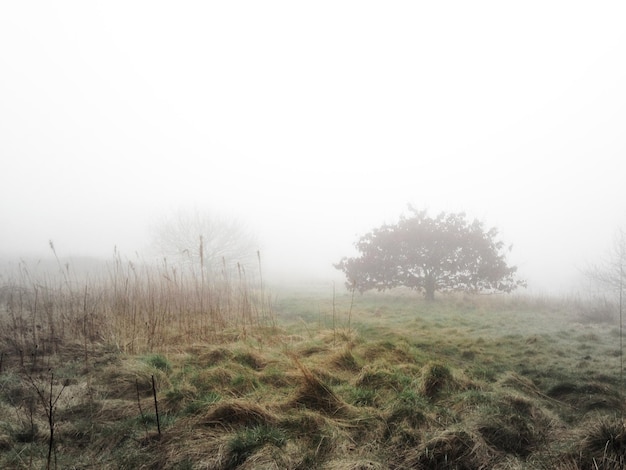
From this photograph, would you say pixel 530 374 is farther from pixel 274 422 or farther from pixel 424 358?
pixel 274 422

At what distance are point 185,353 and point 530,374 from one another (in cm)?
515

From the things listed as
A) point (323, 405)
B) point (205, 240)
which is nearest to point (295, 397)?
point (323, 405)

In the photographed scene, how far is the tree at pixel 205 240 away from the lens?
2386 cm

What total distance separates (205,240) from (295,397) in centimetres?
2139

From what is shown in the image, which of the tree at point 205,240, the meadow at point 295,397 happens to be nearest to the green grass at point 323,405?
the meadow at point 295,397

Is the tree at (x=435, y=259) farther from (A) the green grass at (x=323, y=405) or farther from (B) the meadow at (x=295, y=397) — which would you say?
(A) the green grass at (x=323, y=405)

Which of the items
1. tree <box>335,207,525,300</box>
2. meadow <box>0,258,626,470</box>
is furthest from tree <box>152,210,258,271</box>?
meadow <box>0,258,626,470</box>

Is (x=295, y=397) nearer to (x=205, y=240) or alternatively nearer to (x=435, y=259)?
(x=435, y=259)

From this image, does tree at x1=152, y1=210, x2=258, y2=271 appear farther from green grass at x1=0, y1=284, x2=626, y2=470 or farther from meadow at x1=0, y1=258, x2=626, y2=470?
green grass at x1=0, y1=284, x2=626, y2=470

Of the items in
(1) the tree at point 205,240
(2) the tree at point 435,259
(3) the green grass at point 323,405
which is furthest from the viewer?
(1) the tree at point 205,240

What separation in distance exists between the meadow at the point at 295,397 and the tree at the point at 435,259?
22.0 feet

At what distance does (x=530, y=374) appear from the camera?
4586mm

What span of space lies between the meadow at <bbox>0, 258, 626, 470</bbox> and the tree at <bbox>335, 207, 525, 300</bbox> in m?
6.70

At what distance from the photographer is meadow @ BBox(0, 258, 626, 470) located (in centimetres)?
250
